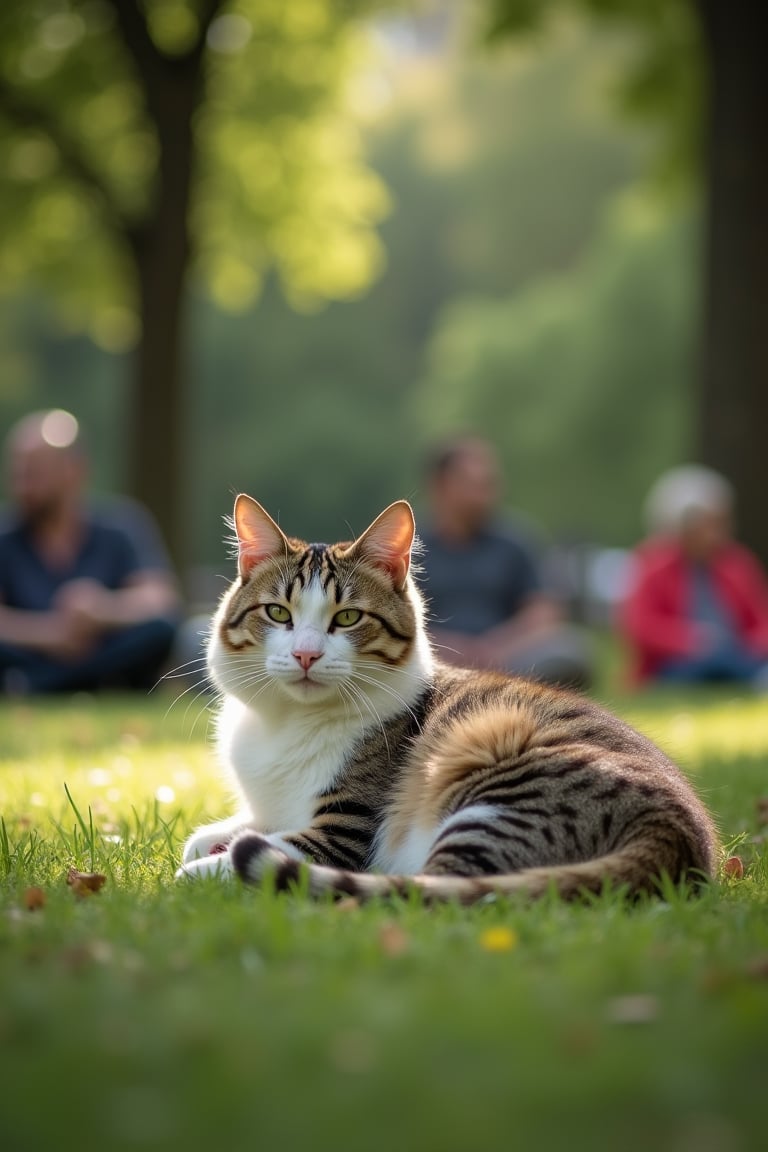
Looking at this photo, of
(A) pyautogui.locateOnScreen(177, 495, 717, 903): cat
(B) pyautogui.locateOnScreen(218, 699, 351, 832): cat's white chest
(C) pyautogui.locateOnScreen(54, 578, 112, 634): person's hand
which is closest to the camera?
(A) pyautogui.locateOnScreen(177, 495, 717, 903): cat

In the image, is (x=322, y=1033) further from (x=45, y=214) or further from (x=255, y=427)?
(x=255, y=427)

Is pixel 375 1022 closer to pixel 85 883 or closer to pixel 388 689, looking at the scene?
pixel 85 883

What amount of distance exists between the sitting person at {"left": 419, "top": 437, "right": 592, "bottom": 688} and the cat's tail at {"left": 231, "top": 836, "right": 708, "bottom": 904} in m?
6.29

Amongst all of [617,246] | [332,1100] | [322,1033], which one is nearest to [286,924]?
[322,1033]

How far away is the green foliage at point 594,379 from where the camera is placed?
1067 inches

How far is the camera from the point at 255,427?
121 feet

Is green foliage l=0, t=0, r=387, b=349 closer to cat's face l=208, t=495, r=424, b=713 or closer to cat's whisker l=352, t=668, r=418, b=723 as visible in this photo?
cat's face l=208, t=495, r=424, b=713

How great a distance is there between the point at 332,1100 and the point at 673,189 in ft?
50.0

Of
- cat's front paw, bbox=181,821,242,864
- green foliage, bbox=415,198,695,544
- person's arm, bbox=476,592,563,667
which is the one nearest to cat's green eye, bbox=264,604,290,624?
cat's front paw, bbox=181,821,242,864

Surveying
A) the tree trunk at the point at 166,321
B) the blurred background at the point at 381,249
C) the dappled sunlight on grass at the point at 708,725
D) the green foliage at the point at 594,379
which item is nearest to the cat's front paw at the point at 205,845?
the blurred background at the point at 381,249

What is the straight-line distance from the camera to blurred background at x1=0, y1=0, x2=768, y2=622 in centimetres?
1355

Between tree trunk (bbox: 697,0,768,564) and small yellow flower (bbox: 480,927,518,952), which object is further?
tree trunk (bbox: 697,0,768,564)

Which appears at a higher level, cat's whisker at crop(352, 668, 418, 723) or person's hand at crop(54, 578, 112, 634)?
cat's whisker at crop(352, 668, 418, 723)

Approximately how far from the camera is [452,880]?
315cm
